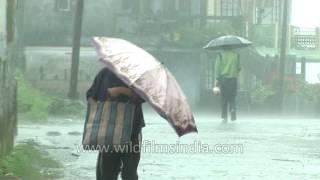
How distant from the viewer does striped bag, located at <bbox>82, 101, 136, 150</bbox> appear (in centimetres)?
575

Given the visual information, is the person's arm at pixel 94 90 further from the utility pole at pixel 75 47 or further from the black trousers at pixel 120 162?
the utility pole at pixel 75 47

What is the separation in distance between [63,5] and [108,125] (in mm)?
28706

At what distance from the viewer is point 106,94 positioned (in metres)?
5.91

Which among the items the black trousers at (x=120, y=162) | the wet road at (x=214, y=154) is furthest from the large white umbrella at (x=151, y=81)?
the wet road at (x=214, y=154)

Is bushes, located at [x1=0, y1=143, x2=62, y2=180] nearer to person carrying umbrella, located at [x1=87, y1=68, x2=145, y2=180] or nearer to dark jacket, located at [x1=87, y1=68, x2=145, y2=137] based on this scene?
person carrying umbrella, located at [x1=87, y1=68, x2=145, y2=180]

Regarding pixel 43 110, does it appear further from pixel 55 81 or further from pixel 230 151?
pixel 55 81

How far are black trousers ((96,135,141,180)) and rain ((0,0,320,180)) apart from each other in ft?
0.04

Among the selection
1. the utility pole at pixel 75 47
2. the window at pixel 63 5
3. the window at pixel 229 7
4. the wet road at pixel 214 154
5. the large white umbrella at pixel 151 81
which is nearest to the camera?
the large white umbrella at pixel 151 81

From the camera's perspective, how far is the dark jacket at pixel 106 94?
5.88 m

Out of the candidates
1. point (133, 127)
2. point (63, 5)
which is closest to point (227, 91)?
point (133, 127)

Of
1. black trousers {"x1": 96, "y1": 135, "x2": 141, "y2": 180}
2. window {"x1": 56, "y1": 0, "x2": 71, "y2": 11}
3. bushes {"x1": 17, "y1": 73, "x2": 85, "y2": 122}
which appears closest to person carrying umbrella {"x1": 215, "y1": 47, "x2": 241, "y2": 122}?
bushes {"x1": 17, "y1": 73, "x2": 85, "y2": 122}

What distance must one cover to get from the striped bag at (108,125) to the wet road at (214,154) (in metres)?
2.12

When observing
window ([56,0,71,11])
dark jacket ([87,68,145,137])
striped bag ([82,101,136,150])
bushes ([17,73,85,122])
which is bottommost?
bushes ([17,73,85,122])

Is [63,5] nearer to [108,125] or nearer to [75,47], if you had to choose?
[75,47]
